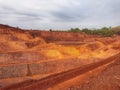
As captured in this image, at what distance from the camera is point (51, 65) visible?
1617 centimetres

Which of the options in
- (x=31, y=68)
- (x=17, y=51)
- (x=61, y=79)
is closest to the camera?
(x=61, y=79)

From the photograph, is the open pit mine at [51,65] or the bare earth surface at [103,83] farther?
the open pit mine at [51,65]

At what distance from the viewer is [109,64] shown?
58.1ft

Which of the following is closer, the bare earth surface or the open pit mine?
the bare earth surface

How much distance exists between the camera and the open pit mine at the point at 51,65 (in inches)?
472

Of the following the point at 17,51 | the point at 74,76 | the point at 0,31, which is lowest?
the point at 74,76

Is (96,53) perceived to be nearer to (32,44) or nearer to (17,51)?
A: (32,44)

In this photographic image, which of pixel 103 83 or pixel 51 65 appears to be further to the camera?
pixel 51 65

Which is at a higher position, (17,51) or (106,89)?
(17,51)

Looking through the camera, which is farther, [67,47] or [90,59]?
[67,47]

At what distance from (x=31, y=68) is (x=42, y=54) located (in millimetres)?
2589

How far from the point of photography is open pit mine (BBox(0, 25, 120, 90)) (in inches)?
472

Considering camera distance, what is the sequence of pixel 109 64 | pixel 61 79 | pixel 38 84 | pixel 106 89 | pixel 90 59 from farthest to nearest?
pixel 90 59
pixel 109 64
pixel 61 79
pixel 38 84
pixel 106 89

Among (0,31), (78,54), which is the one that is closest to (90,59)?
(78,54)
